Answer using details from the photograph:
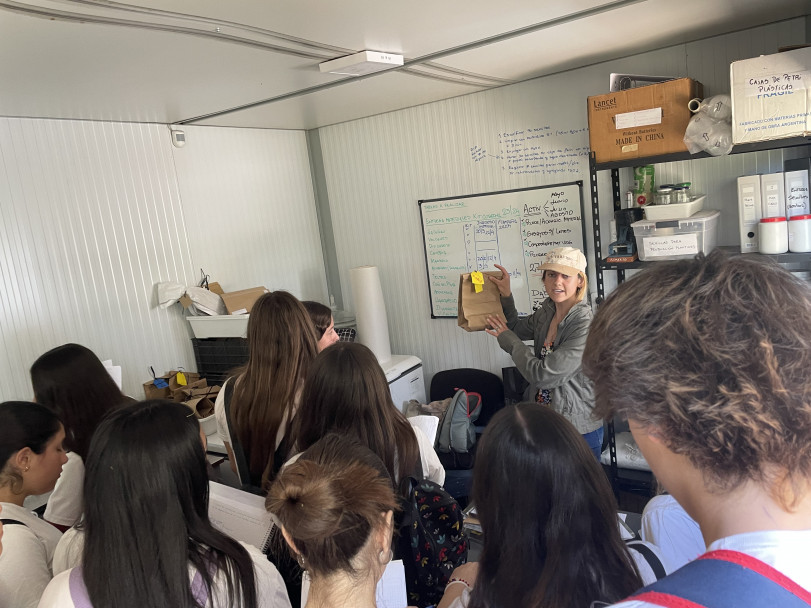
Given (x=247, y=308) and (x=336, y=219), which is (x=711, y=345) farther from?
(x=336, y=219)

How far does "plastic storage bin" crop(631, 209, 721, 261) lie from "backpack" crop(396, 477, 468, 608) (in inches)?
66.3

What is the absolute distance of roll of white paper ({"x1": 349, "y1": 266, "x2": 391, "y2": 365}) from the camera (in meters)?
3.58

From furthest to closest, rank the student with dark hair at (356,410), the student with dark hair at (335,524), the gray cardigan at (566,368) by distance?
the gray cardigan at (566,368)
the student with dark hair at (356,410)
the student with dark hair at (335,524)

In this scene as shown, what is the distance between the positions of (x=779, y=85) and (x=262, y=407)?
88.5 inches

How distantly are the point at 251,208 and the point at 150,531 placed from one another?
2.99m

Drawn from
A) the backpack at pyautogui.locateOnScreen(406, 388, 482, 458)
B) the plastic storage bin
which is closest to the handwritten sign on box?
the plastic storage bin

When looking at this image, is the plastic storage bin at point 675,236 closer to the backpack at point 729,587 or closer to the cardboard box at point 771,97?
the cardboard box at point 771,97

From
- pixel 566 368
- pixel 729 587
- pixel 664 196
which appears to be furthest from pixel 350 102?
pixel 729 587

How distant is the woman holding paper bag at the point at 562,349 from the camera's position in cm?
→ 223

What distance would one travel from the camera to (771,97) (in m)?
2.17

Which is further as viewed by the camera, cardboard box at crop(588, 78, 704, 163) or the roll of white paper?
the roll of white paper

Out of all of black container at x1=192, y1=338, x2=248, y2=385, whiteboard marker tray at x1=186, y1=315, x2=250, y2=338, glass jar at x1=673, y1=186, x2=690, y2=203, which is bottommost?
black container at x1=192, y1=338, x2=248, y2=385

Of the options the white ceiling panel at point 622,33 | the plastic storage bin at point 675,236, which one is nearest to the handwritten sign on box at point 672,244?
Answer: the plastic storage bin at point 675,236

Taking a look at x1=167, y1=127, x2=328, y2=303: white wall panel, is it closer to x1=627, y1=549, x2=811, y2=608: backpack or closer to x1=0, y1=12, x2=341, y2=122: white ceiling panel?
x1=0, y1=12, x2=341, y2=122: white ceiling panel
